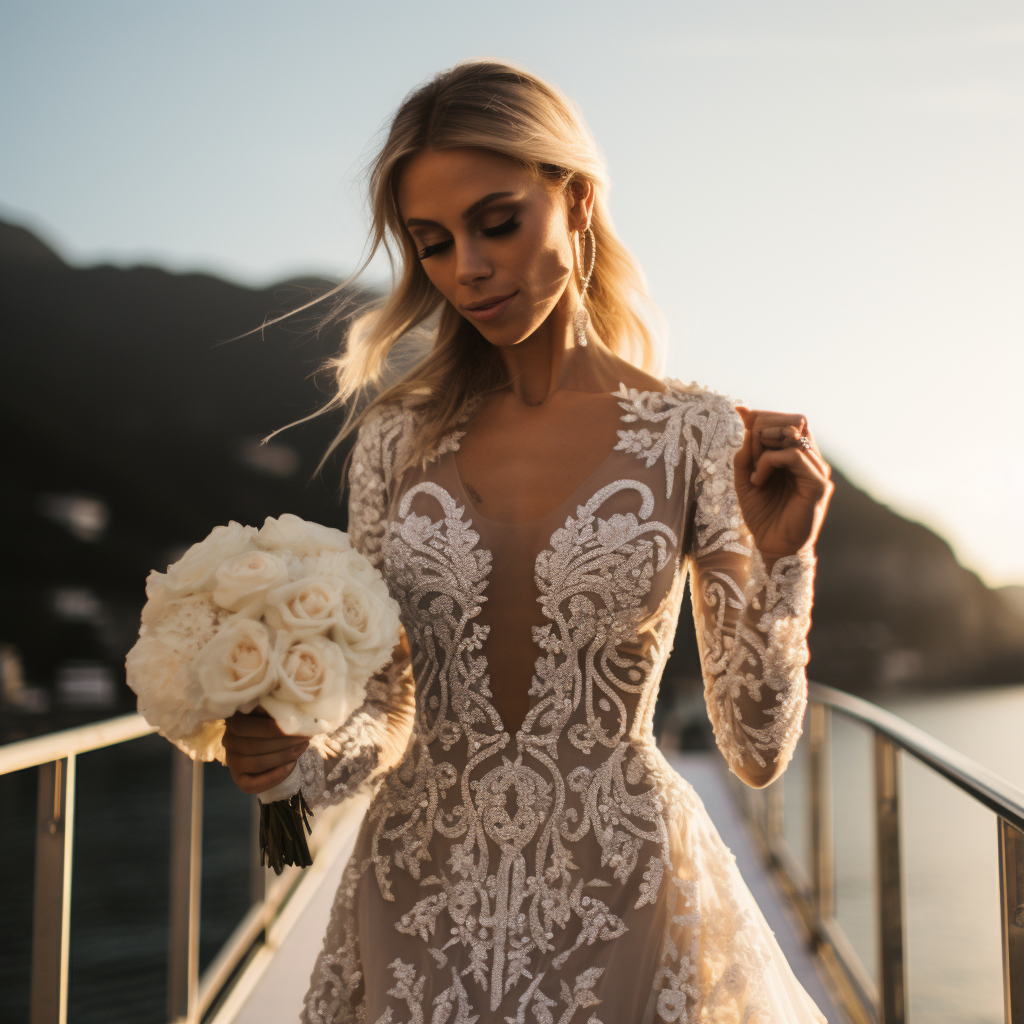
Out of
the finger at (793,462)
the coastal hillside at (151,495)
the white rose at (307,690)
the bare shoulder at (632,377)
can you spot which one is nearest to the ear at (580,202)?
the bare shoulder at (632,377)

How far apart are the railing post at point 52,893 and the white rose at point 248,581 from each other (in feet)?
2.77

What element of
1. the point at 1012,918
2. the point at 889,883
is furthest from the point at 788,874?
the point at 1012,918

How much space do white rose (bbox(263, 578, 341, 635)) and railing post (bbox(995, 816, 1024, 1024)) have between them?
1.06 metres

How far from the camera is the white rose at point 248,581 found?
0.96 metres

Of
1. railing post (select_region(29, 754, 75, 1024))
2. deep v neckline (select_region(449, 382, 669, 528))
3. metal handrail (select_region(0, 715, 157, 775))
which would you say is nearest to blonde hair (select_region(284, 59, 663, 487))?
deep v neckline (select_region(449, 382, 669, 528))

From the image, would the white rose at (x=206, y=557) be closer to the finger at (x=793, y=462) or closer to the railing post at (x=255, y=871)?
the finger at (x=793, y=462)

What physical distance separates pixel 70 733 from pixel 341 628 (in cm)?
94

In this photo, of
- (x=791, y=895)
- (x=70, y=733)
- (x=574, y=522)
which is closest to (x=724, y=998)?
(x=574, y=522)

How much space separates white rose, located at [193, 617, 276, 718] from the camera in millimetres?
907

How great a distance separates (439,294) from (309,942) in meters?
2.53

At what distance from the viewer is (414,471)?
141cm

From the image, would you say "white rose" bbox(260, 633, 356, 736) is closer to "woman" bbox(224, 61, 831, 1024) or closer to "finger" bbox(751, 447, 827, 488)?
"woman" bbox(224, 61, 831, 1024)

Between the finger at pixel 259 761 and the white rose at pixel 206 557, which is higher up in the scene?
the white rose at pixel 206 557

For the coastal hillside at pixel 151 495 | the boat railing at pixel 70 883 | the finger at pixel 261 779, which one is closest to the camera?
the finger at pixel 261 779
